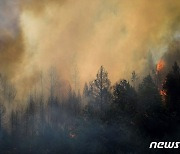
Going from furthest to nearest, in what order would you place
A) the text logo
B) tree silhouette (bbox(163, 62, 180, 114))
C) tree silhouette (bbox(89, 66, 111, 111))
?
tree silhouette (bbox(89, 66, 111, 111)) → tree silhouette (bbox(163, 62, 180, 114)) → the text logo

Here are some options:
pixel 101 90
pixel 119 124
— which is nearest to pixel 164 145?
pixel 119 124

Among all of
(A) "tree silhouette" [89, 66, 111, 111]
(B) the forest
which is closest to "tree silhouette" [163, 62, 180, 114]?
(B) the forest

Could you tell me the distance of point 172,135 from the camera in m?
64.6

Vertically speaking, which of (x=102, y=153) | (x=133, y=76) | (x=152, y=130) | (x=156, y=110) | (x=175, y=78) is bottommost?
(x=102, y=153)

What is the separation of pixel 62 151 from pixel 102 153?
36.1 feet

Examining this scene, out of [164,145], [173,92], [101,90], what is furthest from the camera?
[101,90]

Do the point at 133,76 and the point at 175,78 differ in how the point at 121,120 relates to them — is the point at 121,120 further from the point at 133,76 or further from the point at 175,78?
the point at 133,76

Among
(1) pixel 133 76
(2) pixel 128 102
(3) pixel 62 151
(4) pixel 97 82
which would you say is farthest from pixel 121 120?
(1) pixel 133 76

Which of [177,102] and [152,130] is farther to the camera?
[177,102]

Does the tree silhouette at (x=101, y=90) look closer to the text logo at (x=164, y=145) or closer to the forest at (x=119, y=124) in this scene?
the forest at (x=119, y=124)

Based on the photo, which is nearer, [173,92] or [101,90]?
[173,92]

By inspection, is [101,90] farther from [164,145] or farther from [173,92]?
[164,145]

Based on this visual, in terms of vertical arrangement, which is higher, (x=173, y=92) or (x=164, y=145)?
(x=173, y=92)

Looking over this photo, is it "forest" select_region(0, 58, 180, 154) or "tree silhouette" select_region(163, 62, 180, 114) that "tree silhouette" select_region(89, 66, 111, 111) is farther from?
"tree silhouette" select_region(163, 62, 180, 114)
